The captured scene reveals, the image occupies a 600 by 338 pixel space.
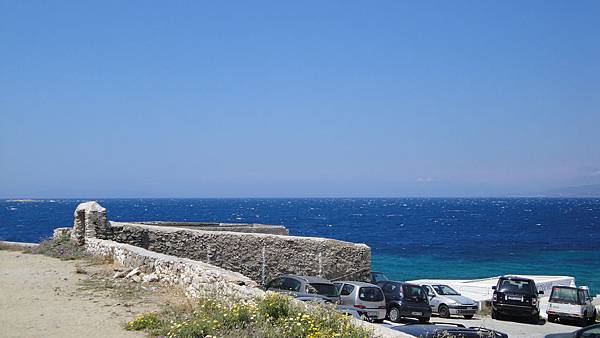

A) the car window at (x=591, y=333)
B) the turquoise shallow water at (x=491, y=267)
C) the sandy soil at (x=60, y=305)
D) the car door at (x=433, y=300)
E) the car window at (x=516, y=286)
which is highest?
the sandy soil at (x=60, y=305)

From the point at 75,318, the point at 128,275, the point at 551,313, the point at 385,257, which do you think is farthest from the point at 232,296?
the point at 385,257

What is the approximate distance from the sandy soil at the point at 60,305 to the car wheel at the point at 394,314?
8.84m

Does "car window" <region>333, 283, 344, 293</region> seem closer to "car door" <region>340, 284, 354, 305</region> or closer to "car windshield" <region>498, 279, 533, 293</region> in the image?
"car door" <region>340, 284, 354, 305</region>

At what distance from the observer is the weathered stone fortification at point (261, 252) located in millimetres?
20531

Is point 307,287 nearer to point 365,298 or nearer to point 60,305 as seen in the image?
point 365,298

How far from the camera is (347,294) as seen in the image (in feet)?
55.8

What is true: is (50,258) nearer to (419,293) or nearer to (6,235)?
(419,293)

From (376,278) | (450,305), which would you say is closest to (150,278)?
(376,278)

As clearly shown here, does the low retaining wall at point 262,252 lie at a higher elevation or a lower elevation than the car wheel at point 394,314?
higher

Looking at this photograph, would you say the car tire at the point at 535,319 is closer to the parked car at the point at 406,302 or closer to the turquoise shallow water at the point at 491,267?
the parked car at the point at 406,302

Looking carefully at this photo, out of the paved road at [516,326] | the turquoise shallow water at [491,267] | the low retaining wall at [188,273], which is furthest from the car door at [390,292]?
the turquoise shallow water at [491,267]

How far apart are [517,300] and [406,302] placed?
6.07m

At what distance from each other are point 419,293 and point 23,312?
12446mm

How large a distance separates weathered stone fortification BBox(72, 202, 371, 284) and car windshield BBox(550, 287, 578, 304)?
805 cm
